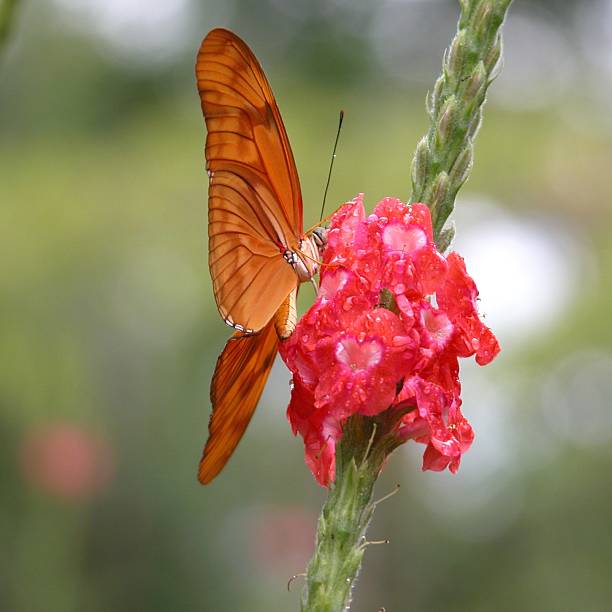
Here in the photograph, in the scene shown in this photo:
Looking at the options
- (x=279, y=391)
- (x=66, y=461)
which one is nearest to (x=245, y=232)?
(x=66, y=461)

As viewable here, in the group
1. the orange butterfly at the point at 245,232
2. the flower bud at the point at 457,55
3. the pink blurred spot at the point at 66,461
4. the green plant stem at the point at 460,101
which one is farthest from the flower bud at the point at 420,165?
the pink blurred spot at the point at 66,461

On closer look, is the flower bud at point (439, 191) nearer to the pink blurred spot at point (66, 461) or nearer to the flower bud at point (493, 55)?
the flower bud at point (493, 55)

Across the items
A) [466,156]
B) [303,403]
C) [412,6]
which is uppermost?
[412,6]

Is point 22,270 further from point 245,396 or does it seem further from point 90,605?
point 245,396

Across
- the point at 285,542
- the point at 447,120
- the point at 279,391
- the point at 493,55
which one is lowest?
the point at 285,542

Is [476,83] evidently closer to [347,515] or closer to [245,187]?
[245,187]

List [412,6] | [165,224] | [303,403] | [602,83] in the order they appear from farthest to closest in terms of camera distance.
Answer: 1. [412,6]
2. [602,83]
3. [165,224]
4. [303,403]

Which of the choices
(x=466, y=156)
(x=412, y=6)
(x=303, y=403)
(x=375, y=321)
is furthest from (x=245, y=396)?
(x=412, y=6)
